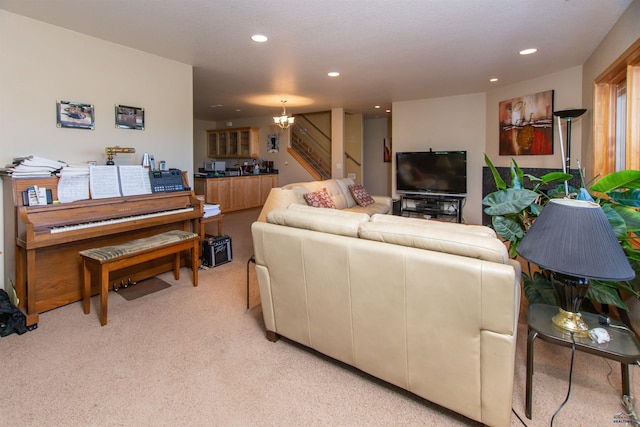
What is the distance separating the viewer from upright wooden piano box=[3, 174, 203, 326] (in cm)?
246

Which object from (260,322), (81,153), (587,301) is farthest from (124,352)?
(587,301)

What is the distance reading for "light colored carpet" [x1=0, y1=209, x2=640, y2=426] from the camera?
5.19ft

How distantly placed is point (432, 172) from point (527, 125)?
174 centimetres

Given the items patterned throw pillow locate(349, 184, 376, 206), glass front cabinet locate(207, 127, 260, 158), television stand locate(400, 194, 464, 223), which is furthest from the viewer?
glass front cabinet locate(207, 127, 260, 158)

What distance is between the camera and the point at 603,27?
301cm

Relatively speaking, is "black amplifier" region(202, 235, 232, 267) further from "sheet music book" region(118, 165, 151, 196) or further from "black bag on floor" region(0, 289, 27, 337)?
"black bag on floor" region(0, 289, 27, 337)

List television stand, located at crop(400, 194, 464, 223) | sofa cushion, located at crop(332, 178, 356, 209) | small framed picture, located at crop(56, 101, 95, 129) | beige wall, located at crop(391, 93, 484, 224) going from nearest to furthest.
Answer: small framed picture, located at crop(56, 101, 95, 129) → sofa cushion, located at crop(332, 178, 356, 209) → beige wall, located at crop(391, 93, 484, 224) → television stand, located at crop(400, 194, 464, 223)

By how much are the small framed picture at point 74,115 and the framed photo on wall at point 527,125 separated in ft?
18.7

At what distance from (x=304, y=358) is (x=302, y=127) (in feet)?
24.4

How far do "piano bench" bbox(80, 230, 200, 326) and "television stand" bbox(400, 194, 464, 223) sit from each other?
4.57 meters

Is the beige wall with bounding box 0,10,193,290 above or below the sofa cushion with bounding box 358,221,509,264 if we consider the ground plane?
above

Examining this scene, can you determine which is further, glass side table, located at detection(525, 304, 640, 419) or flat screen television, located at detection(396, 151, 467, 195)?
flat screen television, located at detection(396, 151, 467, 195)

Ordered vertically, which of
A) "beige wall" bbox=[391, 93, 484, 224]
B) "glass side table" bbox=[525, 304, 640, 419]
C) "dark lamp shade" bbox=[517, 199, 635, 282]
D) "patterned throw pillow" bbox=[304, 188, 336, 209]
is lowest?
"glass side table" bbox=[525, 304, 640, 419]

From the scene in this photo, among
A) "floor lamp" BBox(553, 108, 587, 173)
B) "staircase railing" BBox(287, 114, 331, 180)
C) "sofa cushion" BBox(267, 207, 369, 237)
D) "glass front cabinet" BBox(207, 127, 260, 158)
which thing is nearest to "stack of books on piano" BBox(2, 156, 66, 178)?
"sofa cushion" BBox(267, 207, 369, 237)
